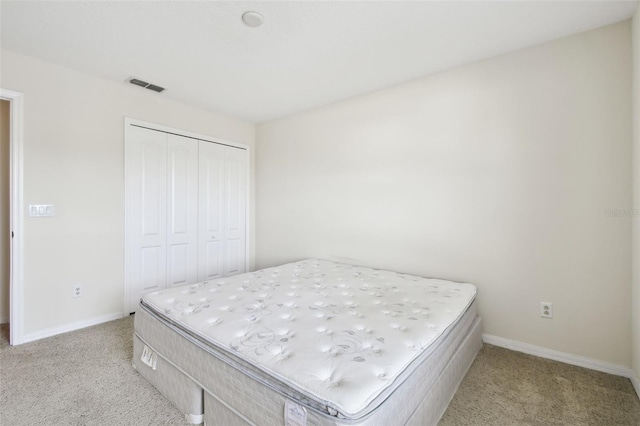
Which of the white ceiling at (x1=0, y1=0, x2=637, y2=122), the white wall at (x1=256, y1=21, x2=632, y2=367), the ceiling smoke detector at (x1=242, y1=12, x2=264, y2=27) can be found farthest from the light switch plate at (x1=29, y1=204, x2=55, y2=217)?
the white wall at (x1=256, y1=21, x2=632, y2=367)

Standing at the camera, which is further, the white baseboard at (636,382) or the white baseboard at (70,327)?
the white baseboard at (70,327)

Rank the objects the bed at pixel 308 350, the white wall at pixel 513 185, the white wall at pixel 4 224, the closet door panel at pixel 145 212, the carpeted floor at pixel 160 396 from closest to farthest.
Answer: the bed at pixel 308 350
the carpeted floor at pixel 160 396
the white wall at pixel 513 185
the white wall at pixel 4 224
the closet door panel at pixel 145 212

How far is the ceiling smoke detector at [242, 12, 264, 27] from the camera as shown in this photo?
72.0 inches

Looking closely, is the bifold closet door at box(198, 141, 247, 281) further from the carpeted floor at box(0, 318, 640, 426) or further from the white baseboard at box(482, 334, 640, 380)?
the white baseboard at box(482, 334, 640, 380)

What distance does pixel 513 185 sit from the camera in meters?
2.25

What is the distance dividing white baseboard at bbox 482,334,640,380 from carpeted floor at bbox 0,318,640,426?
6 cm

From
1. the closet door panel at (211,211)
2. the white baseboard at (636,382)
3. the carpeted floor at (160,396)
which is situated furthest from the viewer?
the closet door panel at (211,211)

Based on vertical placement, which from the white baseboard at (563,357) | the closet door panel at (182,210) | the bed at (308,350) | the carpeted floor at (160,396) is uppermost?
the closet door panel at (182,210)

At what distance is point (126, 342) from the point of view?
235 centimetres

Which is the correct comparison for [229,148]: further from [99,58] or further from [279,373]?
[279,373]

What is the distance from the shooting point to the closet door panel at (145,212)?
9.80ft

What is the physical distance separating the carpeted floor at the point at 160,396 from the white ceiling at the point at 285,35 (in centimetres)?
239

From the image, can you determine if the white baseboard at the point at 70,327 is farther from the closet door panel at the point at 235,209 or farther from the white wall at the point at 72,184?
the closet door panel at the point at 235,209

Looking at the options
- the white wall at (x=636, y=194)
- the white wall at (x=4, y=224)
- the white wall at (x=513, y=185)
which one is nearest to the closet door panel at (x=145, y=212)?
the white wall at (x=4, y=224)
